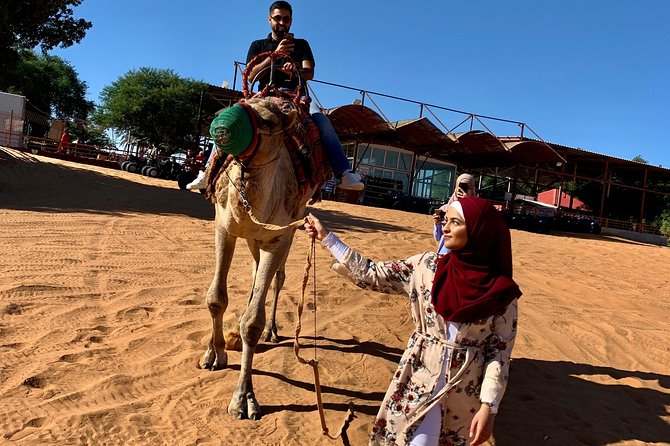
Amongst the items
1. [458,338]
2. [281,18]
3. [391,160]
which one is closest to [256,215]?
[458,338]

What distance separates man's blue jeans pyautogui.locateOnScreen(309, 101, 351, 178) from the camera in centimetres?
507

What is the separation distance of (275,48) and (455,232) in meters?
3.46

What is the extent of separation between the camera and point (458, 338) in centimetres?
252

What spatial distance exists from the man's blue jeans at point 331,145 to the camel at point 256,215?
2.75 feet

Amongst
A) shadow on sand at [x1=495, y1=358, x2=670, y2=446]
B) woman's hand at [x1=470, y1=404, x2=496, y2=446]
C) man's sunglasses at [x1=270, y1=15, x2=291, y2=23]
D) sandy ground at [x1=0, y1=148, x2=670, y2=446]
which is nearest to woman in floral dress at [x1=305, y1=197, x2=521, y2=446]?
woman's hand at [x1=470, y1=404, x2=496, y2=446]

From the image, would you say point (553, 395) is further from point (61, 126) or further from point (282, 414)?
point (61, 126)

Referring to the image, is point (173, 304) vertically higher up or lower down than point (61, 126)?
lower down

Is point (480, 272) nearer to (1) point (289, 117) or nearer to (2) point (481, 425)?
(2) point (481, 425)

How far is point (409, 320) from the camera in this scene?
6535 mm

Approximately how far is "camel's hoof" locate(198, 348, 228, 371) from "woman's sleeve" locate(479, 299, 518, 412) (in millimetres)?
2534

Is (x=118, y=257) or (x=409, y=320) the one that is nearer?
(x=409, y=320)

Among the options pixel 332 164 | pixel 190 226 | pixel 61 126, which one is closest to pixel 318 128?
pixel 332 164

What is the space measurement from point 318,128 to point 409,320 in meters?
2.96

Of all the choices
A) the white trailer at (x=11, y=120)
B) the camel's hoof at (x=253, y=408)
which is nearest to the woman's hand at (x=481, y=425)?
the camel's hoof at (x=253, y=408)
